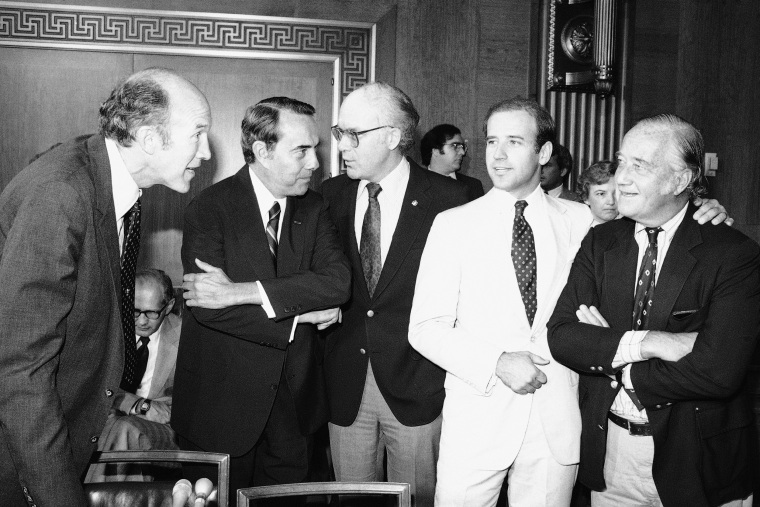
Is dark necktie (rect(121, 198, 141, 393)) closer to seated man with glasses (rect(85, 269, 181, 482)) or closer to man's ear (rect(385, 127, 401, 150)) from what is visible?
man's ear (rect(385, 127, 401, 150))

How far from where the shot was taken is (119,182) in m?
2.20

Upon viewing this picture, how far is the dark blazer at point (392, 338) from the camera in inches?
114

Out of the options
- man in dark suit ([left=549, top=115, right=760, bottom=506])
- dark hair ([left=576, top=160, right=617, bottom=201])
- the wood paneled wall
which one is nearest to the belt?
man in dark suit ([left=549, top=115, right=760, bottom=506])

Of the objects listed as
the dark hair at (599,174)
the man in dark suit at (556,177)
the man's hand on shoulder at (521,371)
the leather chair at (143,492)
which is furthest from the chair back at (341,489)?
the man in dark suit at (556,177)

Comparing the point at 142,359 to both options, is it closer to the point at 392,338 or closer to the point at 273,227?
the point at 273,227

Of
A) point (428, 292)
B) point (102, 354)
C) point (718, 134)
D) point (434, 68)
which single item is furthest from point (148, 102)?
point (718, 134)

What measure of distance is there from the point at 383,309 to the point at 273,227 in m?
0.52

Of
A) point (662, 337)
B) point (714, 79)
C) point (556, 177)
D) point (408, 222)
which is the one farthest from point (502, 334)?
point (714, 79)

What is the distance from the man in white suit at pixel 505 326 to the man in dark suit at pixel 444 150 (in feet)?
7.81

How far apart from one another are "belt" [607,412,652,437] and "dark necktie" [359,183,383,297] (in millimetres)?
1007

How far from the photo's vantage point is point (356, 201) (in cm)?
316

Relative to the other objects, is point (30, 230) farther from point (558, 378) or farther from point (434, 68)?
point (434, 68)

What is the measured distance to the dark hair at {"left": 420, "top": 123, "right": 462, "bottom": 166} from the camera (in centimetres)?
520

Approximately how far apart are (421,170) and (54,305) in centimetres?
170
